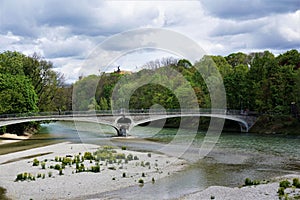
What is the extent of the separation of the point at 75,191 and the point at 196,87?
67.9 meters

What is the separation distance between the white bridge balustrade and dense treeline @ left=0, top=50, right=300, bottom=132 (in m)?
3.25

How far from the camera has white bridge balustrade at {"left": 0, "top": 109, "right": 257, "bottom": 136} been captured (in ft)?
204

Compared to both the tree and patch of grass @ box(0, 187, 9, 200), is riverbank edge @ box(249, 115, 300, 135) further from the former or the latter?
patch of grass @ box(0, 187, 9, 200)

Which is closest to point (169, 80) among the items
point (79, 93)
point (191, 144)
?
point (79, 93)

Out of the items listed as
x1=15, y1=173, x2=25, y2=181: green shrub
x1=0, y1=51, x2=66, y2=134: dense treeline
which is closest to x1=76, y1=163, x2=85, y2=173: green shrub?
x1=15, y1=173, x2=25, y2=181: green shrub

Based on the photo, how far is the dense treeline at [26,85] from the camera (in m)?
65.0

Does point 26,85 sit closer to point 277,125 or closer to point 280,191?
point 277,125

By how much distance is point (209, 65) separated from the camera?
94.4 meters

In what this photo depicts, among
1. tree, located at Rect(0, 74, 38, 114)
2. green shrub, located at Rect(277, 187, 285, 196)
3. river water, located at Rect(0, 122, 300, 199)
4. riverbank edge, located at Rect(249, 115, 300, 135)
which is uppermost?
tree, located at Rect(0, 74, 38, 114)

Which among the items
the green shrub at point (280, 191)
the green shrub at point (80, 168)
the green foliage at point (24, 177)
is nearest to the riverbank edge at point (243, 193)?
the green shrub at point (280, 191)

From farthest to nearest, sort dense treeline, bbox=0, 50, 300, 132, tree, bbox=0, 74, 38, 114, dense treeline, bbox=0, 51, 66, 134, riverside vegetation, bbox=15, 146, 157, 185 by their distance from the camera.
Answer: dense treeline, bbox=0, 50, 300, 132 < dense treeline, bbox=0, 51, 66, 134 < tree, bbox=0, 74, 38, 114 < riverside vegetation, bbox=15, 146, 157, 185

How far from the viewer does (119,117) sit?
68.4 meters

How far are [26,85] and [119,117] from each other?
53.0 feet

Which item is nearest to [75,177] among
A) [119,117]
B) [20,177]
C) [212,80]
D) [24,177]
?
[24,177]
